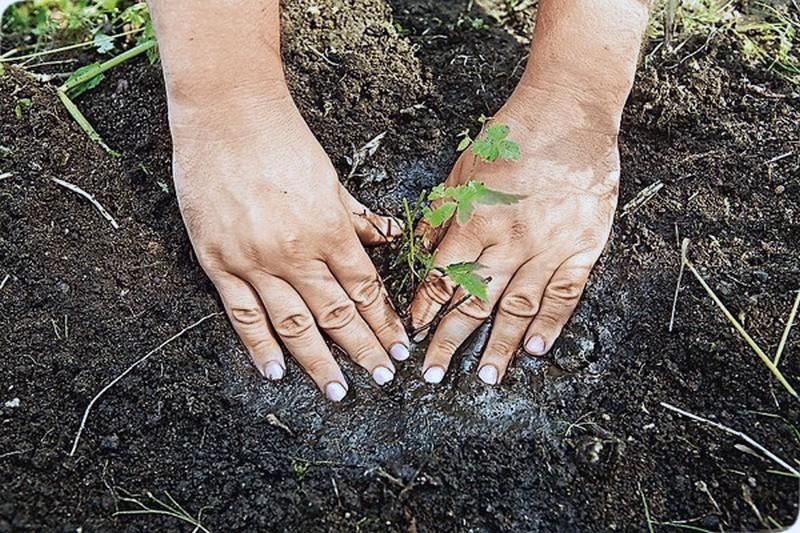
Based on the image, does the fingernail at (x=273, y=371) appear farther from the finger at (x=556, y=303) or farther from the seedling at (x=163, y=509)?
the finger at (x=556, y=303)

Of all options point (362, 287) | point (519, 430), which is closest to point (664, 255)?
point (519, 430)

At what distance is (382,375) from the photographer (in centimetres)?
189

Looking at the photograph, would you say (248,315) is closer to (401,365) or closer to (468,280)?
(401,365)

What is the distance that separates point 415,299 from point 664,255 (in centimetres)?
56

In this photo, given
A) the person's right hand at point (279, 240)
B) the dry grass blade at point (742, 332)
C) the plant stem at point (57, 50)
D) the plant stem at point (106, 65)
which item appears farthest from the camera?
the plant stem at point (57, 50)

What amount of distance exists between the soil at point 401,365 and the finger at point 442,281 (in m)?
0.09

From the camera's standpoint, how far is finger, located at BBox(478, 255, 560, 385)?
1.92 m

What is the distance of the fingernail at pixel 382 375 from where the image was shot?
1895 millimetres

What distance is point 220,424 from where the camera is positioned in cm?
179

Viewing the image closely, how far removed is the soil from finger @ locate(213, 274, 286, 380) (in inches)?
1.5

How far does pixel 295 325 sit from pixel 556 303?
0.56 metres

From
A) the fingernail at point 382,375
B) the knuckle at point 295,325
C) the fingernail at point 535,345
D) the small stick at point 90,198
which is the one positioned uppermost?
the small stick at point 90,198

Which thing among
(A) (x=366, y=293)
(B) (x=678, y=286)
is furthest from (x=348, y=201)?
(B) (x=678, y=286)

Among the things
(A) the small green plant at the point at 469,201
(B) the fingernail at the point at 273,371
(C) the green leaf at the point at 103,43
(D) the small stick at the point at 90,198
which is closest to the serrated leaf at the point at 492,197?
(A) the small green plant at the point at 469,201
